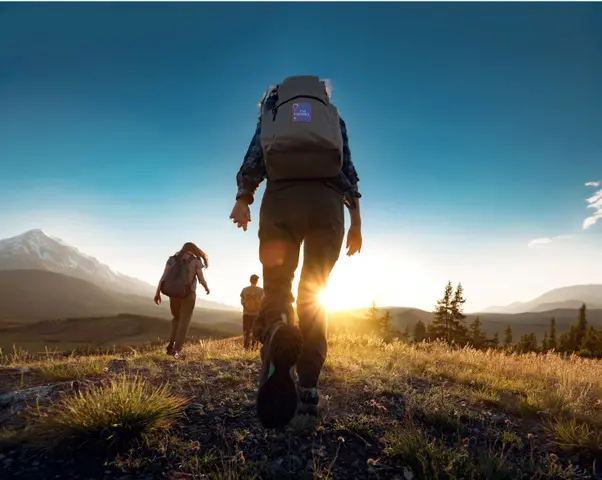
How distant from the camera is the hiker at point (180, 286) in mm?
7418

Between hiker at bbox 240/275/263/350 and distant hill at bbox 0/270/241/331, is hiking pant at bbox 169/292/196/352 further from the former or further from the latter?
distant hill at bbox 0/270/241/331

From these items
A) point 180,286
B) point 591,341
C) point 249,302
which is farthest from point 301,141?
point 591,341

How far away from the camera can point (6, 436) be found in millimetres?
2271

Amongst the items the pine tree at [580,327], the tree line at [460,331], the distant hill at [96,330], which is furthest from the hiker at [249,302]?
the pine tree at [580,327]

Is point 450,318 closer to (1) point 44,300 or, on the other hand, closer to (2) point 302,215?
(2) point 302,215

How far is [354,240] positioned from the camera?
354 centimetres

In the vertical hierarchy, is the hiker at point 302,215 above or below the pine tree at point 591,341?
above

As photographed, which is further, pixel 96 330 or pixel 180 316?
pixel 96 330

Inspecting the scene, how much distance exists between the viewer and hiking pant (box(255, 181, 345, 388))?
9.00ft

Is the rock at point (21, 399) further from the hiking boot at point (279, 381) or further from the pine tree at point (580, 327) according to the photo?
the pine tree at point (580, 327)

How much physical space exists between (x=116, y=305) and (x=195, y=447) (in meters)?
224

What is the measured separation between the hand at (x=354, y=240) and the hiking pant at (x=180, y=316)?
515 cm

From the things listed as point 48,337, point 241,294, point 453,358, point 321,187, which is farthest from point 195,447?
point 48,337

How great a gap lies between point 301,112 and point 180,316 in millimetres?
6149
